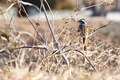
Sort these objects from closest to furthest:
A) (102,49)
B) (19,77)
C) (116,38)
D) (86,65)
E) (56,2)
Result: (19,77) < (86,65) < (102,49) < (116,38) < (56,2)

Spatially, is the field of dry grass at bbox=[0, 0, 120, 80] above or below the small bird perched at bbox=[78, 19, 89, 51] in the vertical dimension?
below

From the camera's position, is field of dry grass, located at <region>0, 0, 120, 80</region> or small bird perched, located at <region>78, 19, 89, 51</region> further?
small bird perched, located at <region>78, 19, 89, 51</region>

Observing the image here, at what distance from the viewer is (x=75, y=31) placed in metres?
4.29

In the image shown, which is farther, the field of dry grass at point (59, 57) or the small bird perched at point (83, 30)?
the small bird perched at point (83, 30)

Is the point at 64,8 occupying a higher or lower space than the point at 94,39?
lower

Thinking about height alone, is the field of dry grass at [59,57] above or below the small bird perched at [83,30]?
below

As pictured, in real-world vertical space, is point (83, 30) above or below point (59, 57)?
above

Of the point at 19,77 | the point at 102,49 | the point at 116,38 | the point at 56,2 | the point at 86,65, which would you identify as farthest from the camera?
the point at 56,2

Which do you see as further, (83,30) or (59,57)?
(59,57)

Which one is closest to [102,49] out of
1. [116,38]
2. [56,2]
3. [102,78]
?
[102,78]

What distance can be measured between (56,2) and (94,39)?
19900mm

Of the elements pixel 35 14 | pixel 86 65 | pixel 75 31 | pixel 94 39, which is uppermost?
pixel 75 31

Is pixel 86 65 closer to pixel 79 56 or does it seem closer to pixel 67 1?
pixel 79 56

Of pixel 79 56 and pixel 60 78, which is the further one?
pixel 79 56
